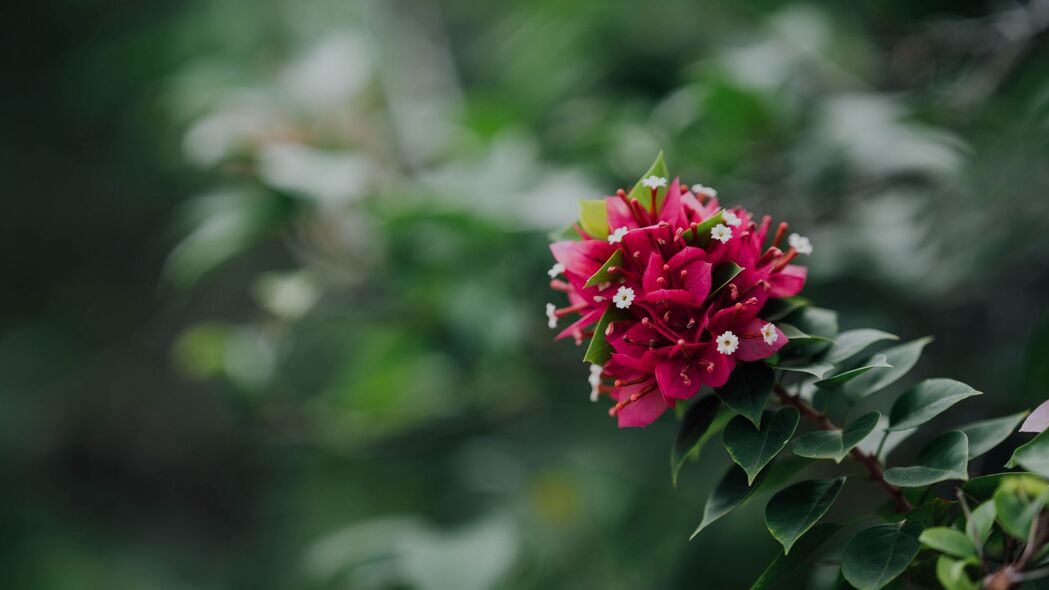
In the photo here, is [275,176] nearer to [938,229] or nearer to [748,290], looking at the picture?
[748,290]

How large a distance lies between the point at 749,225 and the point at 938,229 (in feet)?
1.98

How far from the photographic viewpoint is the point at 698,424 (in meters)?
0.50

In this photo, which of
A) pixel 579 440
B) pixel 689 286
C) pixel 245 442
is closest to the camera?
pixel 689 286

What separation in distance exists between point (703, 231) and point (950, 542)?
0.21m

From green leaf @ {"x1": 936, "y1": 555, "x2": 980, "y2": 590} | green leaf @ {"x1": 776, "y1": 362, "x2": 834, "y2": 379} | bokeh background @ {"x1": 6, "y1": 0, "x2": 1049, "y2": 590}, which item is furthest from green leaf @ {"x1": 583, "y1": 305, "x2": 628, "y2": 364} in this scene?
bokeh background @ {"x1": 6, "y1": 0, "x2": 1049, "y2": 590}

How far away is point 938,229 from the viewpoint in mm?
969

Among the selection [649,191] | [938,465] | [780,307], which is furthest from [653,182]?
[938,465]

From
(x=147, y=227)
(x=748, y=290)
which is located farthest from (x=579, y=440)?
(x=147, y=227)

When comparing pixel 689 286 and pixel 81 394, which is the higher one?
pixel 81 394

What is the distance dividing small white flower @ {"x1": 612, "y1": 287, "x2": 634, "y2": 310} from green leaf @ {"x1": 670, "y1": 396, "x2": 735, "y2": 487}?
10 centimetres

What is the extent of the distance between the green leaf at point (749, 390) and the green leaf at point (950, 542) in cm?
10

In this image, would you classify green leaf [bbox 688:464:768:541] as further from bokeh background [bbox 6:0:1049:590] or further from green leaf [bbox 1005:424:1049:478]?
bokeh background [bbox 6:0:1049:590]

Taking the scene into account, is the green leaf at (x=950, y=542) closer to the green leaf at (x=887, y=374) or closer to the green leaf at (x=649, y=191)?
the green leaf at (x=887, y=374)

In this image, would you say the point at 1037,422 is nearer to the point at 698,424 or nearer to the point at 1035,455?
the point at 1035,455
